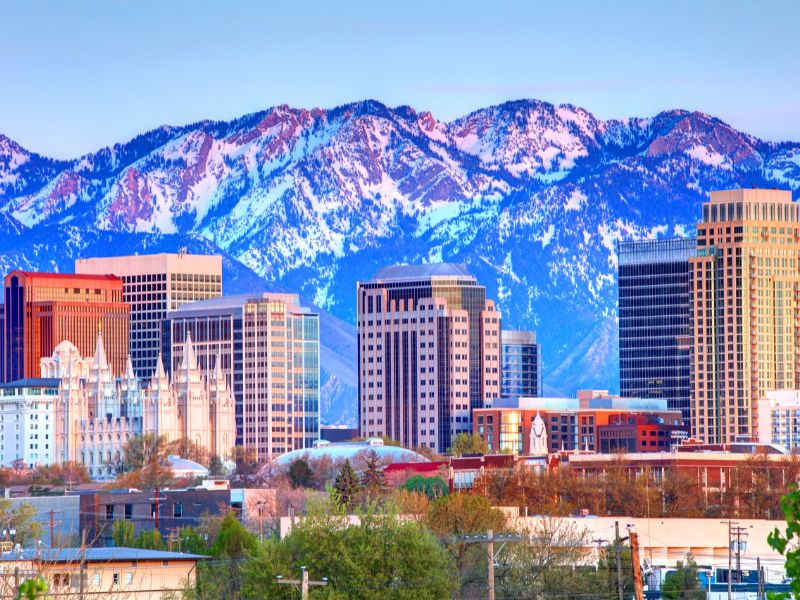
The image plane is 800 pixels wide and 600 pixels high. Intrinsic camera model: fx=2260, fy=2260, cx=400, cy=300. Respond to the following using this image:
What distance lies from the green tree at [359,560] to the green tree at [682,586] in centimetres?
2151

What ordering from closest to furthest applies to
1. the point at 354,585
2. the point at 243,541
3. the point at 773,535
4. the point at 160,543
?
the point at 773,535 → the point at 354,585 → the point at 243,541 → the point at 160,543

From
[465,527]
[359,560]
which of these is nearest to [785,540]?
[359,560]

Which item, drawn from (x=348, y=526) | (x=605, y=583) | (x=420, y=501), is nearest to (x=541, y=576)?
(x=605, y=583)

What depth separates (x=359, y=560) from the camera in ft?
405

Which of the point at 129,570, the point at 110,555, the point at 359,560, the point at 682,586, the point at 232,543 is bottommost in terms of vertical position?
the point at 682,586

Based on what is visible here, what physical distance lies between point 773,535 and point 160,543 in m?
131

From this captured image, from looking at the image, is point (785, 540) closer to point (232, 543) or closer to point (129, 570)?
point (129, 570)

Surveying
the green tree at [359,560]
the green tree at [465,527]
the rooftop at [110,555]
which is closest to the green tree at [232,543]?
the green tree at [465,527]

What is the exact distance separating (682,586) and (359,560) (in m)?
32.7

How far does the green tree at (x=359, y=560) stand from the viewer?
396ft

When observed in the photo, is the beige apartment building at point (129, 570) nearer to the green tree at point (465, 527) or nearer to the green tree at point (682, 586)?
the green tree at point (465, 527)

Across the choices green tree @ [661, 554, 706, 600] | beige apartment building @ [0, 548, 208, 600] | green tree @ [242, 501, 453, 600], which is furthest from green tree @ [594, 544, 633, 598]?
beige apartment building @ [0, 548, 208, 600]

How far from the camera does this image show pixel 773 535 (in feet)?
177

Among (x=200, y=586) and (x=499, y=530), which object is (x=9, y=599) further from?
(x=499, y=530)
